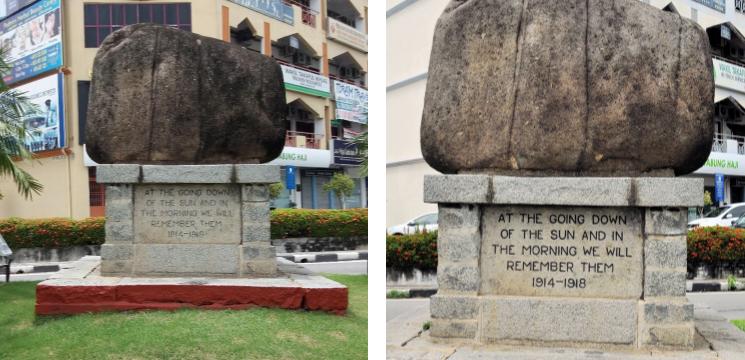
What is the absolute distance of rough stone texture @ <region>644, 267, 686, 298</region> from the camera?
14.4 feet

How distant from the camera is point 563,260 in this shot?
4.61 meters

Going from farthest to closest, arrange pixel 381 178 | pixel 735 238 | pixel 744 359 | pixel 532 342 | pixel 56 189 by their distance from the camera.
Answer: pixel 56 189, pixel 735 238, pixel 532 342, pixel 744 359, pixel 381 178

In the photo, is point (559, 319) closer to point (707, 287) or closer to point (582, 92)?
point (582, 92)

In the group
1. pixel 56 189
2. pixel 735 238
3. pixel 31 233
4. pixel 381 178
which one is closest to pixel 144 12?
pixel 56 189

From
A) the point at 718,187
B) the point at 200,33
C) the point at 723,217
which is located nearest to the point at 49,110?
the point at 200,33

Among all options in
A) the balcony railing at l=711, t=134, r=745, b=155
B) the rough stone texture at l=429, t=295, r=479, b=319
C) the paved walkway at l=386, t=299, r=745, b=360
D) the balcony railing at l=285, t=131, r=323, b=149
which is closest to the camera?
the paved walkway at l=386, t=299, r=745, b=360

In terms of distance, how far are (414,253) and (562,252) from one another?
16.6 ft

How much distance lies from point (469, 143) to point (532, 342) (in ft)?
4.77

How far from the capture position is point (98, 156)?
6531 mm

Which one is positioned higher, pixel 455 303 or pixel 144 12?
pixel 144 12

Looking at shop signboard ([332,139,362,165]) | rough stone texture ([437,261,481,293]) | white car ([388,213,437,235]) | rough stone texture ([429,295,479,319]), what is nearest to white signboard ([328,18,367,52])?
shop signboard ([332,139,362,165])

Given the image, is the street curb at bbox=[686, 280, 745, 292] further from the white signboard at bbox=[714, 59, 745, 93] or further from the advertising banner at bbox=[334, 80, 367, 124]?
the white signboard at bbox=[714, 59, 745, 93]

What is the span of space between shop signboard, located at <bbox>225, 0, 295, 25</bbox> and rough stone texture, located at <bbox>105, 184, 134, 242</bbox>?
13612 millimetres

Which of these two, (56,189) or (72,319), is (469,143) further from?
(56,189)
